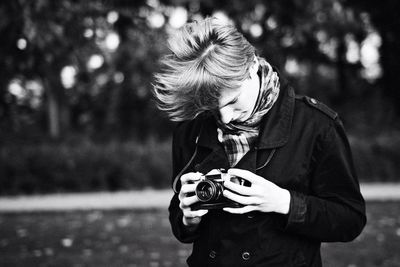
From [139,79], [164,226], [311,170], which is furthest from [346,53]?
[311,170]

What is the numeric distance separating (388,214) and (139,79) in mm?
14519

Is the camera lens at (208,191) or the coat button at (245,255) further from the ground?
the camera lens at (208,191)

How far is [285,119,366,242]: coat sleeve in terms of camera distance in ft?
6.39

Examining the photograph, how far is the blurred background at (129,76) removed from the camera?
22.2ft

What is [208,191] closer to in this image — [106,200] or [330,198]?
[330,198]

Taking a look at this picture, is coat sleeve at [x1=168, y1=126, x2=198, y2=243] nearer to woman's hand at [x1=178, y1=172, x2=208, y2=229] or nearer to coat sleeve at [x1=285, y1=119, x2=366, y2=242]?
woman's hand at [x1=178, y1=172, x2=208, y2=229]

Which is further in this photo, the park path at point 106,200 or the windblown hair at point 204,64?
the park path at point 106,200

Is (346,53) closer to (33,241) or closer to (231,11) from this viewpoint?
(231,11)

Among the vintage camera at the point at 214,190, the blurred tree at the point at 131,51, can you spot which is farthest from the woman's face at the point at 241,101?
the blurred tree at the point at 131,51

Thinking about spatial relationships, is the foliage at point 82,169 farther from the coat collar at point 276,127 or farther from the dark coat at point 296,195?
the dark coat at point 296,195

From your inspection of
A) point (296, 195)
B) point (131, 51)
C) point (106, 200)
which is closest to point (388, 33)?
point (131, 51)

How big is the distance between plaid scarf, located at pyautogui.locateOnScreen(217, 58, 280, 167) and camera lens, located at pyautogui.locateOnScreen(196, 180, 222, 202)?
19cm

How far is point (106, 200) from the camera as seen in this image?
13703 mm

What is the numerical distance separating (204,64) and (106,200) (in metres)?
12.1
